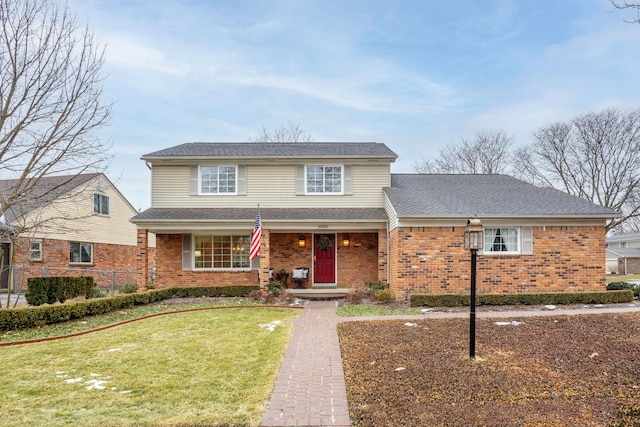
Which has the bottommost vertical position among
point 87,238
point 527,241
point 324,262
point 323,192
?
point 324,262

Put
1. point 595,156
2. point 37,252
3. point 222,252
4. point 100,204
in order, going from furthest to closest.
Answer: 1. point 595,156
2. point 100,204
3. point 37,252
4. point 222,252

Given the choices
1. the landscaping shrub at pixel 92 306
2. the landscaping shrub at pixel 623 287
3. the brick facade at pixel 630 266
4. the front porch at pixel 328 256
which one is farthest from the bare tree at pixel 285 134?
the brick facade at pixel 630 266

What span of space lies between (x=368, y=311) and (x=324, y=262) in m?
4.90

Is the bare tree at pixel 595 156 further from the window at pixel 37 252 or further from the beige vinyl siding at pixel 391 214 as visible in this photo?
the window at pixel 37 252

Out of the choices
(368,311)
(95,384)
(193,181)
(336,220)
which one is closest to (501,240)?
(368,311)

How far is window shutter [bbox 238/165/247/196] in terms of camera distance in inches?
619

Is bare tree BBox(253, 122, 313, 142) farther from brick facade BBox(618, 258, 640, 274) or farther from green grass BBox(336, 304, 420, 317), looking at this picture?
brick facade BBox(618, 258, 640, 274)

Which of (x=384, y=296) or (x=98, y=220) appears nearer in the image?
(x=384, y=296)

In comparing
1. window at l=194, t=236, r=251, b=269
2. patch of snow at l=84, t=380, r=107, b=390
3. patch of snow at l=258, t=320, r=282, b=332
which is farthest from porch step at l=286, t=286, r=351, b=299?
patch of snow at l=84, t=380, r=107, b=390

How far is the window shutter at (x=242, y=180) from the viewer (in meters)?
15.7

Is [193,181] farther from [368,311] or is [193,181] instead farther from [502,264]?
[502,264]

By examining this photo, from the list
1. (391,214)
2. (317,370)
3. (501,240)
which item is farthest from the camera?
(391,214)

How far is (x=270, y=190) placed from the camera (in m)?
15.7

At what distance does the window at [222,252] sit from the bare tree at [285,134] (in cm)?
1814
